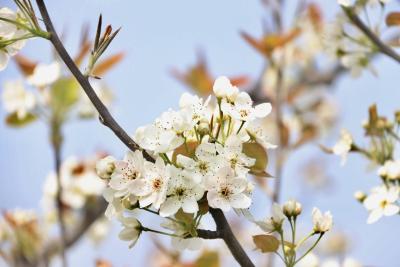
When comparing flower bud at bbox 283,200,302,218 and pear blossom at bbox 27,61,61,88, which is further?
pear blossom at bbox 27,61,61,88

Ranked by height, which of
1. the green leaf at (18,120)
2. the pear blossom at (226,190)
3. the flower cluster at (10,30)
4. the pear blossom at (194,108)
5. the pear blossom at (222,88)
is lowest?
the green leaf at (18,120)

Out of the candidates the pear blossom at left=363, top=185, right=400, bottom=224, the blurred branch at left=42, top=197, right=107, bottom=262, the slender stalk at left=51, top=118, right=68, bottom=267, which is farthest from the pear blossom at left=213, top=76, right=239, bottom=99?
the blurred branch at left=42, top=197, right=107, bottom=262

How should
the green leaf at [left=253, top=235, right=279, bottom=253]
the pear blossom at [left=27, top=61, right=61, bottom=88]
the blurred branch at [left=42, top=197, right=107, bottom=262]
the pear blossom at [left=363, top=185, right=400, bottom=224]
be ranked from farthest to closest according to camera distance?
the blurred branch at [left=42, top=197, right=107, bottom=262] → the pear blossom at [left=27, top=61, right=61, bottom=88] → the pear blossom at [left=363, top=185, right=400, bottom=224] → the green leaf at [left=253, top=235, right=279, bottom=253]

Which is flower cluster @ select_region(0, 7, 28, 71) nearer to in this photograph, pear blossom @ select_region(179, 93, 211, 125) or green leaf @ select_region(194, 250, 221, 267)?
pear blossom @ select_region(179, 93, 211, 125)

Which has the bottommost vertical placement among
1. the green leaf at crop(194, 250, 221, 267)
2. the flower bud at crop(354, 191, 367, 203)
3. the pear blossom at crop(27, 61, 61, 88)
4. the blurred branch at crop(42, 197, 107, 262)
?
the blurred branch at crop(42, 197, 107, 262)

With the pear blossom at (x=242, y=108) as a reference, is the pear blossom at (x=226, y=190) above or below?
below

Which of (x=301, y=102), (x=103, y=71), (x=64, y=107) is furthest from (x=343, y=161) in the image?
(x=301, y=102)

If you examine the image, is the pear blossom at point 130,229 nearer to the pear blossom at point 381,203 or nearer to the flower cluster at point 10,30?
the flower cluster at point 10,30

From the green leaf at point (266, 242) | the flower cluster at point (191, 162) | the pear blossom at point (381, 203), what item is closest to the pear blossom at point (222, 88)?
the flower cluster at point (191, 162)
